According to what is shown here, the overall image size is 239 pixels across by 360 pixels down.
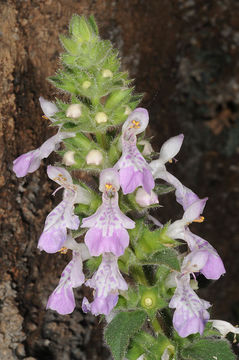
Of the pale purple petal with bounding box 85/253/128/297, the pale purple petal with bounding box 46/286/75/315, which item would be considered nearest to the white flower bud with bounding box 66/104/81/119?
the pale purple petal with bounding box 85/253/128/297

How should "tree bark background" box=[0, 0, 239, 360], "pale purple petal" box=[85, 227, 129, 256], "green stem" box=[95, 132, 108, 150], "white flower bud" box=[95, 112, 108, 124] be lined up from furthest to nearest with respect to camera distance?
"tree bark background" box=[0, 0, 239, 360] → "green stem" box=[95, 132, 108, 150] → "white flower bud" box=[95, 112, 108, 124] → "pale purple petal" box=[85, 227, 129, 256]

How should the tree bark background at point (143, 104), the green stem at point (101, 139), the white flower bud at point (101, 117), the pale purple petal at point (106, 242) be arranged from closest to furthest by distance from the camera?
1. the pale purple petal at point (106, 242)
2. the white flower bud at point (101, 117)
3. the green stem at point (101, 139)
4. the tree bark background at point (143, 104)

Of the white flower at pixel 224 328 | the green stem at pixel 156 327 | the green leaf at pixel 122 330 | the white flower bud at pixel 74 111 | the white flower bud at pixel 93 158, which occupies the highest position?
the white flower bud at pixel 74 111

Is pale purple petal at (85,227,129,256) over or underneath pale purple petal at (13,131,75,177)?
underneath

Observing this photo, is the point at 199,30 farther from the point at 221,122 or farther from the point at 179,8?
the point at 221,122

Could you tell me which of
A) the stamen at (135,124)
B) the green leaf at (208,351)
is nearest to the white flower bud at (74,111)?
the stamen at (135,124)

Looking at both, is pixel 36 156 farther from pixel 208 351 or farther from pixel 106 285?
pixel 208 351

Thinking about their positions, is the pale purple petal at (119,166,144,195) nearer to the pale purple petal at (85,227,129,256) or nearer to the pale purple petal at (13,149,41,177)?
the pale purple petal at (85,227,129,256)

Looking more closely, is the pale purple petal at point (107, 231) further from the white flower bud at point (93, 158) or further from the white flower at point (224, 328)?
the white flower at point (224, 328)
